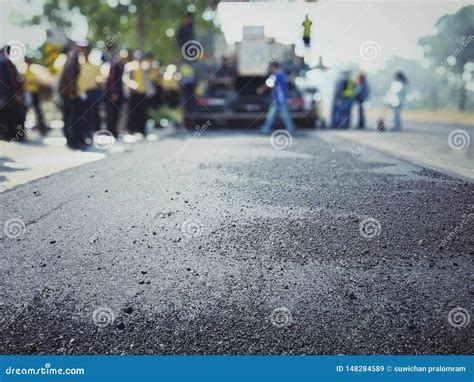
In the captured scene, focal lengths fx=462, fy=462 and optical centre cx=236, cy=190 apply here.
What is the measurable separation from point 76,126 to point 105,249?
5.22 meters

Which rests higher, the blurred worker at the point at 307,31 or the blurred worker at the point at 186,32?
the blurred worker at the point at 186,32

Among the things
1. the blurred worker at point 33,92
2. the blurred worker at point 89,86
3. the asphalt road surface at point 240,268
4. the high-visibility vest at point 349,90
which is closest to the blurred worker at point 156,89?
the blurred worker at point 33,92

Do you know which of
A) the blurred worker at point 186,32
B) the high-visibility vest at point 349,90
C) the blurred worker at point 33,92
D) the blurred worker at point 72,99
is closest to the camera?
the blurred worker at point 72,99

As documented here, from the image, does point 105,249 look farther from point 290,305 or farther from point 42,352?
point 290,305

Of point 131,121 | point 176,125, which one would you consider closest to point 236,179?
point 131,121

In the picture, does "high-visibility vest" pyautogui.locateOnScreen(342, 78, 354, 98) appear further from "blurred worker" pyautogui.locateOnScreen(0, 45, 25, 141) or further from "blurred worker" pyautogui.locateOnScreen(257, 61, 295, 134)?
"blurred worker" pyautogui.locateOnScreen(0, 45, 25, 141)

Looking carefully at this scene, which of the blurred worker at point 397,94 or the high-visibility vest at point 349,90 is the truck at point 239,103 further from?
the blurred worker at point 397,94

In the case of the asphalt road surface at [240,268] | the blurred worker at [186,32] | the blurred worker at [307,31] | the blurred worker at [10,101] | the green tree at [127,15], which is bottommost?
the asphalt road surface at [240,268]

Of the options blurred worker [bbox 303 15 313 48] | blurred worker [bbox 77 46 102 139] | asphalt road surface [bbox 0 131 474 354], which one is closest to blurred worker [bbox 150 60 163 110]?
blurred worker [bbox 77 46 102 139]

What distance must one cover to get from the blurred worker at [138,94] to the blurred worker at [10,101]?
2.27 meters

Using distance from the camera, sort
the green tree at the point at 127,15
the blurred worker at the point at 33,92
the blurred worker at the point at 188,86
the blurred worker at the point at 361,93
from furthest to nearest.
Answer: the green tree at the point at 127,15 → the blurred worker at the point at 361,93 → the blurred worker at the point at 188,86 → the blurred worker at the point at 33,92

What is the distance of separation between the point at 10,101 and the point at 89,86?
1343 millimetres

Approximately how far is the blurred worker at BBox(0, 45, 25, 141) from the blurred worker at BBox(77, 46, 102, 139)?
105cm

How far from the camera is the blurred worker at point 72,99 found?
6.86 meters
